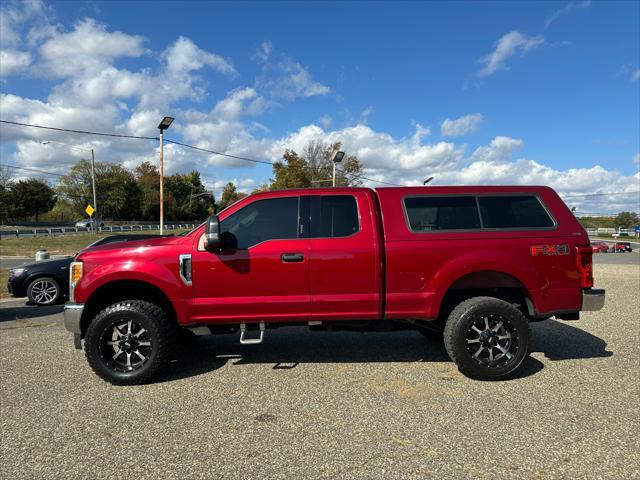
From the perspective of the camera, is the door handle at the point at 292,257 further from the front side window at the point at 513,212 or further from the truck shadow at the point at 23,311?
the truck shadow at the point at 23,311

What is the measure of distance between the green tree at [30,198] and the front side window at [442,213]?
76.0 m

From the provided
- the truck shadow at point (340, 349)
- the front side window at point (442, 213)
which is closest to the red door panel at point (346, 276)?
the front side window at point (442, 213)

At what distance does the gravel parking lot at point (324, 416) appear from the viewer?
264cm

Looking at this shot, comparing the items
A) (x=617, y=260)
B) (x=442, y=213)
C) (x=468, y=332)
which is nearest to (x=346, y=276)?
(x=442, y=213)

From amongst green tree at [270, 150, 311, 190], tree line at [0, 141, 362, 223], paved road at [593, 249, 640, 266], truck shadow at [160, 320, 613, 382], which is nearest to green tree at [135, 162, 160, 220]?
tree line at [0, 141, 362, 223]

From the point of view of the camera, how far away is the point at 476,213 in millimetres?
4270

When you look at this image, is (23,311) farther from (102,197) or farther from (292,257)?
(102,197)

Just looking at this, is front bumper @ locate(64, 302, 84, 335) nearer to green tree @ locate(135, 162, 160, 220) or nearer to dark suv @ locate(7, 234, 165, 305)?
dark suv @ locate(7, 234, 165, 305)

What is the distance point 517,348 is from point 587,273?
106 centimetres

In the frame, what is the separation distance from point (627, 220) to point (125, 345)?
5430 inches

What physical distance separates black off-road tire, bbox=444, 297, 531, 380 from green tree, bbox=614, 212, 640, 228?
5306 inches

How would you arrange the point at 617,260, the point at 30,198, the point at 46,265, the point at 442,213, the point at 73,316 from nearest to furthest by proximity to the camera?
the point at 73,316 < the point at 442,213 < the point at 46,265 < the point at 617,260 < the point at 30,198

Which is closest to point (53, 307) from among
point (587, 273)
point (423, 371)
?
point (423, 371)

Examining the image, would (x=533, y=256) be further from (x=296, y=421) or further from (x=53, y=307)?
(x=53, y=307)
